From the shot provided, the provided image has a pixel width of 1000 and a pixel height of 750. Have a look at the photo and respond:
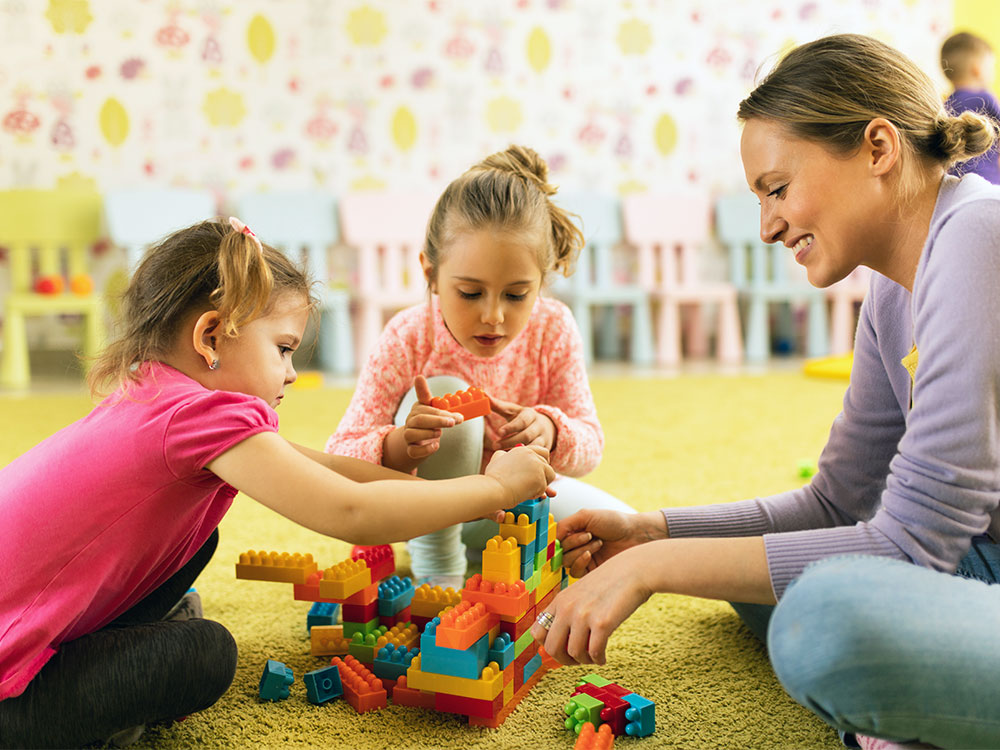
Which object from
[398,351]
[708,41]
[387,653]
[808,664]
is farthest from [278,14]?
[808,664]

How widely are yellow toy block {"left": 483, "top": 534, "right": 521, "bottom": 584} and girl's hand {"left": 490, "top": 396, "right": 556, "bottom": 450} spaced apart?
12.3 inches

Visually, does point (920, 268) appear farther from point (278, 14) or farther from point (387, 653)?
point (278, 14)

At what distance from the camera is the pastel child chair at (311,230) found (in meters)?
3.66

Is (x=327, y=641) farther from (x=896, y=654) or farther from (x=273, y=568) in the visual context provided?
(x=896, y=654)

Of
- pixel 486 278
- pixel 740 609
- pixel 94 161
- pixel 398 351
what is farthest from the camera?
pixel 94 161

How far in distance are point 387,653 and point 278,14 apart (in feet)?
10.9

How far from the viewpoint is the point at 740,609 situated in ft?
3.69

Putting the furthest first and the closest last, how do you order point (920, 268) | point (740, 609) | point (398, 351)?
point (398, 351)
point (740, 609)
point (920, 268)

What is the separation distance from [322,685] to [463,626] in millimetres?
216

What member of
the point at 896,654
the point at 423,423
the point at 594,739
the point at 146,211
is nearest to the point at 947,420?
the point at 896,654

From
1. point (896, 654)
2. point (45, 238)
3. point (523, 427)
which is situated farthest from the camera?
point (45, 238)

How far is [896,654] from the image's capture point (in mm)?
637

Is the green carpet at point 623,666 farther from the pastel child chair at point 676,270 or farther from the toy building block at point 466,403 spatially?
the pastel child chair at point 676,270

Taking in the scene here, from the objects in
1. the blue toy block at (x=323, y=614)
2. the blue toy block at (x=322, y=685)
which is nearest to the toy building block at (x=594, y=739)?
the blue toy block at (x=322, y=685)
